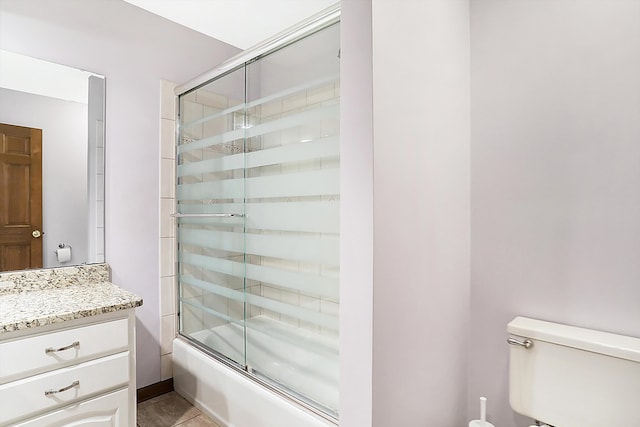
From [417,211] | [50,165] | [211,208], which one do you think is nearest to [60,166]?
[50,165]

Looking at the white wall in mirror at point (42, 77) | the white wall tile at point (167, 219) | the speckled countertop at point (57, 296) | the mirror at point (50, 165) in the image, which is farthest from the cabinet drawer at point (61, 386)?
the white wall in mirror at point (42, 77)

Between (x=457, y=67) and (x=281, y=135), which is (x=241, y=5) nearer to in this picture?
(x=281, y=135)

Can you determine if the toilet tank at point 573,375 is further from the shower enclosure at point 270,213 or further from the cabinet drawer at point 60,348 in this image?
the cabinet drawer at point 60,348

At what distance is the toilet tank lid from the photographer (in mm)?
1102

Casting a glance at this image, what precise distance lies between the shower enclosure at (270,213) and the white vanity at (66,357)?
1.72 ft

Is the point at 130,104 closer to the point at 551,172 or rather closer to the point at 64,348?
the point at 64,348

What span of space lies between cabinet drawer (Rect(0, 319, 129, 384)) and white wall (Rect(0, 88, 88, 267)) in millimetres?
661

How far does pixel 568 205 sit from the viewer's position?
4.26ft

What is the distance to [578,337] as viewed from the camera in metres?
1.19

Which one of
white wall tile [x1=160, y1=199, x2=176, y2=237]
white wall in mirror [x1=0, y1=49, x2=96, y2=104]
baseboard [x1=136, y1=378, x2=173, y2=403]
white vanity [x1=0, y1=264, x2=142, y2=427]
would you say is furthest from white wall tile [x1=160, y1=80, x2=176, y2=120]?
baseboard [x1=136, y1=378, x2=173, y2=403]

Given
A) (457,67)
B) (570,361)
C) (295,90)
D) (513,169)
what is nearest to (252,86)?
(295,90)

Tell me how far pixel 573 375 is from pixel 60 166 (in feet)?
8.11

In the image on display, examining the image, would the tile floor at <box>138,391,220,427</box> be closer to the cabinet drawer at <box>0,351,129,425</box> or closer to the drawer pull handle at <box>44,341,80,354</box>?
the cabinet drawer at <box>0,351,129,425</box>

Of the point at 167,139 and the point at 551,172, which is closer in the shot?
the point at 551,172
